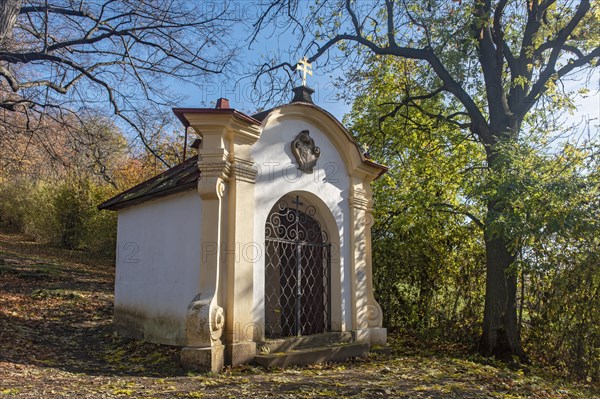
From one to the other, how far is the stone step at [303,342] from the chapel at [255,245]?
0.02m

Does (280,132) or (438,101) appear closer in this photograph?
(280,132)

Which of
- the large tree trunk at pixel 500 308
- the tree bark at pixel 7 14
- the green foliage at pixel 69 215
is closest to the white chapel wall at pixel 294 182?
the large tree trunk at pixel 500 308

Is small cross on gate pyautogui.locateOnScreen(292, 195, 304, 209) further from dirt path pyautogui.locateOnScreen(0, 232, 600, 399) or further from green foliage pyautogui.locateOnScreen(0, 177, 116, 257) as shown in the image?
green foliage pyautogui.locateOnScreen(0, 177, 116, 257)

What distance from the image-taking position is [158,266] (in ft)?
26.4

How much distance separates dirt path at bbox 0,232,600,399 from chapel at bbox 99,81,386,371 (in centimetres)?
43

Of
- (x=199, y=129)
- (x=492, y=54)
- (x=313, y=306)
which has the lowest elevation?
(x=313, y=306)

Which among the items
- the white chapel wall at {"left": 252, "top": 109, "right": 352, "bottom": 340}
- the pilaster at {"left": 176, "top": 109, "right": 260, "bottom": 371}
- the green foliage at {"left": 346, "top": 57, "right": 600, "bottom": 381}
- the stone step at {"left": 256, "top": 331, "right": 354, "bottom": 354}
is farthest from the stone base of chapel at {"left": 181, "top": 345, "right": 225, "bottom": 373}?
the green foliage at {"left": 346, "top": 57, "right": 600, "bottom": 381}

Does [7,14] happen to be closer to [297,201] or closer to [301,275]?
[297,201]

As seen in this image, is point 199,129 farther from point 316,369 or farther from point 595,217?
point 595,217

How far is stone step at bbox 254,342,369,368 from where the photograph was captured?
21.3 feet

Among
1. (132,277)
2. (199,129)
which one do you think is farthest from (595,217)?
(132,277)

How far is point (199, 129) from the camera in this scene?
664cm

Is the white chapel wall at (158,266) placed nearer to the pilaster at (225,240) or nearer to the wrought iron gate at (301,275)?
the pilaster at (225,240)

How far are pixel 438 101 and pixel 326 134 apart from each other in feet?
14.1
